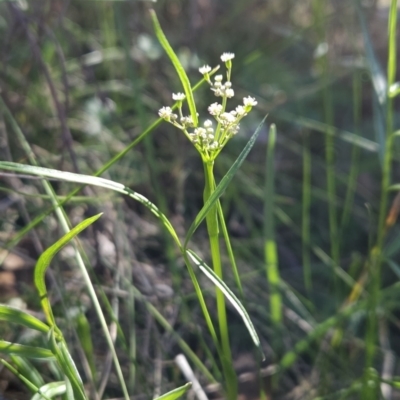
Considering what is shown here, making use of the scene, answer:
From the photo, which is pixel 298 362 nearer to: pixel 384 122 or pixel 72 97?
pixel 384 122

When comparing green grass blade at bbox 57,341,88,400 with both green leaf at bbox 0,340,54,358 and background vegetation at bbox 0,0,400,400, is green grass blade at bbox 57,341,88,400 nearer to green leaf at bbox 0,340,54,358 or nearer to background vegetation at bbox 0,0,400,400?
green leaf at bbox 0,340,54,358

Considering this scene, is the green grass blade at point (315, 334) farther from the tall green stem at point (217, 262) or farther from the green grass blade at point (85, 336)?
the green grass blade at point (85, 336)

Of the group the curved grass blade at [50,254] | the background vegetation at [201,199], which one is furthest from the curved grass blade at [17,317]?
the background vegetation at [201,199]

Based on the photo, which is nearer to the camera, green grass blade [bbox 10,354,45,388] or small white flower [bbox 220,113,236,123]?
small white flower [bbox 220,113,236,123]

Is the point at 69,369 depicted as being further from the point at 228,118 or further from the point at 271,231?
the point at 271,231

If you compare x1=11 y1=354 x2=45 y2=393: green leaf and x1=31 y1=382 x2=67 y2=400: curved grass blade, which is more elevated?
x1=11 y1=354 x2=45 y2=393: green leaf

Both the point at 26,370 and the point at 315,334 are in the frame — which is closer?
the point at 26,370

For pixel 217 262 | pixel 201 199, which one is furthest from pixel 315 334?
pixel 201 199

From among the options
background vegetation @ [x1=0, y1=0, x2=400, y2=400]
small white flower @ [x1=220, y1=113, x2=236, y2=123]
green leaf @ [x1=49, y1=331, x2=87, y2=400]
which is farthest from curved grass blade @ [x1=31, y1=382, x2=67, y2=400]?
small white flower @ [x1=220, y1=113, x2=236, y2=123]

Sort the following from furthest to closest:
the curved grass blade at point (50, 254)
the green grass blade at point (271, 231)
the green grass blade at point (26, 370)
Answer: the green grass blade at point (271, 231) < the green grass blade at point (26, 370) < the curved grass blade at point (50, 254)
